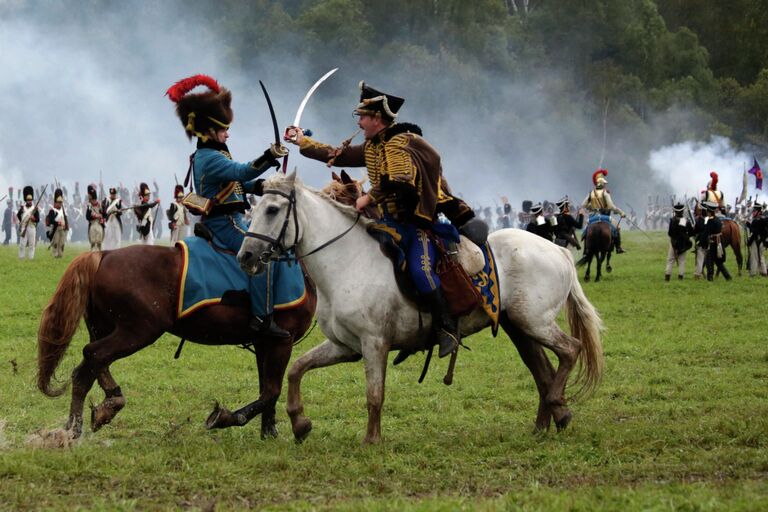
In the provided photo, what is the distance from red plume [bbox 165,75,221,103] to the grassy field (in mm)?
2773

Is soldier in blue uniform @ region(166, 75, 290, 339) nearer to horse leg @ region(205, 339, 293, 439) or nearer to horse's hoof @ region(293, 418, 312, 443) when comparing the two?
horse leg @ region(205, 339, 293, 439)

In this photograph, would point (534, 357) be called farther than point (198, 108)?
Yes

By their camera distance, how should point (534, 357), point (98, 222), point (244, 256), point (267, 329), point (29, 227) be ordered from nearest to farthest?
point (244, 256) < point (267, 329) < point (534, 357) < point (98, 222) < point (29, 227)

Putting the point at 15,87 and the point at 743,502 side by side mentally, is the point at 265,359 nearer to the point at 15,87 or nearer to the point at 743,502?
the point at 743,502

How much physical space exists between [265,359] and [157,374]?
442 cm

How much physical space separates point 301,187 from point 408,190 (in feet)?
2.83

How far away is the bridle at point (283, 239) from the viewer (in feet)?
29.8

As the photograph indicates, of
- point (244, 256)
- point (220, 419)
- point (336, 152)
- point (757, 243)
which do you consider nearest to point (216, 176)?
→ point (336, 152)

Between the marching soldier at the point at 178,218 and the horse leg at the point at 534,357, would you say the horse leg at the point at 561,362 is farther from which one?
the marching soldier at the point at 178,218

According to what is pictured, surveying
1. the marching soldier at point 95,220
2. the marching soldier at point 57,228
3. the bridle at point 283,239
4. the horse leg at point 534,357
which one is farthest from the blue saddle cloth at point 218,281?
the marching soldier at point 57,228

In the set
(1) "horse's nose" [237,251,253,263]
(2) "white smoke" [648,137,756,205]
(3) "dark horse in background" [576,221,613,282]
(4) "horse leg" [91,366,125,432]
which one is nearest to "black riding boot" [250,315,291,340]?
(1) "horse's nose" [237,251,253,263]

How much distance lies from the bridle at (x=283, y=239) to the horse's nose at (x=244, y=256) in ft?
0.27

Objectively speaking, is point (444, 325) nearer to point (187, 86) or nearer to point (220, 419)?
point (220, 419)

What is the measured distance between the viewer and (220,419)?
9.48 metres
